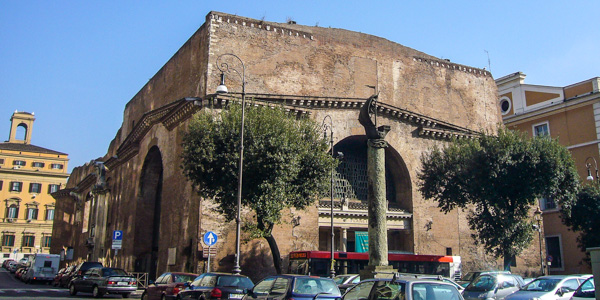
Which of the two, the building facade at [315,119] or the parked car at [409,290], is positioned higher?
the building facade at [315,119]

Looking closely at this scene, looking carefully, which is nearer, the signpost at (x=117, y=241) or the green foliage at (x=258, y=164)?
the green foliage at (x=258, y=164)

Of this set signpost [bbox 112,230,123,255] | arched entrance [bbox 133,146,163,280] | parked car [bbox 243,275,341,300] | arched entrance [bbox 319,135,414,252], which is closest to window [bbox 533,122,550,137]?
arched entrance [bbox 319,135,414,252]

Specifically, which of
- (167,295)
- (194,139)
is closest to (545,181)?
(194,139)

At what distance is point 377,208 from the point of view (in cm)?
1434

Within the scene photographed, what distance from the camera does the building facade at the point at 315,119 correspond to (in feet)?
82.3

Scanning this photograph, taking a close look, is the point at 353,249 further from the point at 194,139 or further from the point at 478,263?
the point at 194,139

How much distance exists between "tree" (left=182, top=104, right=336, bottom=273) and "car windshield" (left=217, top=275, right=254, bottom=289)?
595cm

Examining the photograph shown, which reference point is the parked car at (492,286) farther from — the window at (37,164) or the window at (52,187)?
the window at (37,164)

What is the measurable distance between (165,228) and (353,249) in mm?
10008

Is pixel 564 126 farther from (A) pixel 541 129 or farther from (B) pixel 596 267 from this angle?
(B) pixel 596 267

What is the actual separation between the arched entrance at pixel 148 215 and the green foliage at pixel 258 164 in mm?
12216

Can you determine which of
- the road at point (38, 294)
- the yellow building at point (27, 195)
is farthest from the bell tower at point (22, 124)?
the road at point (38, 294)

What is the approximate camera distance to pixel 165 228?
91.0ft

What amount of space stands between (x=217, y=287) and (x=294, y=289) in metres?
3.15
